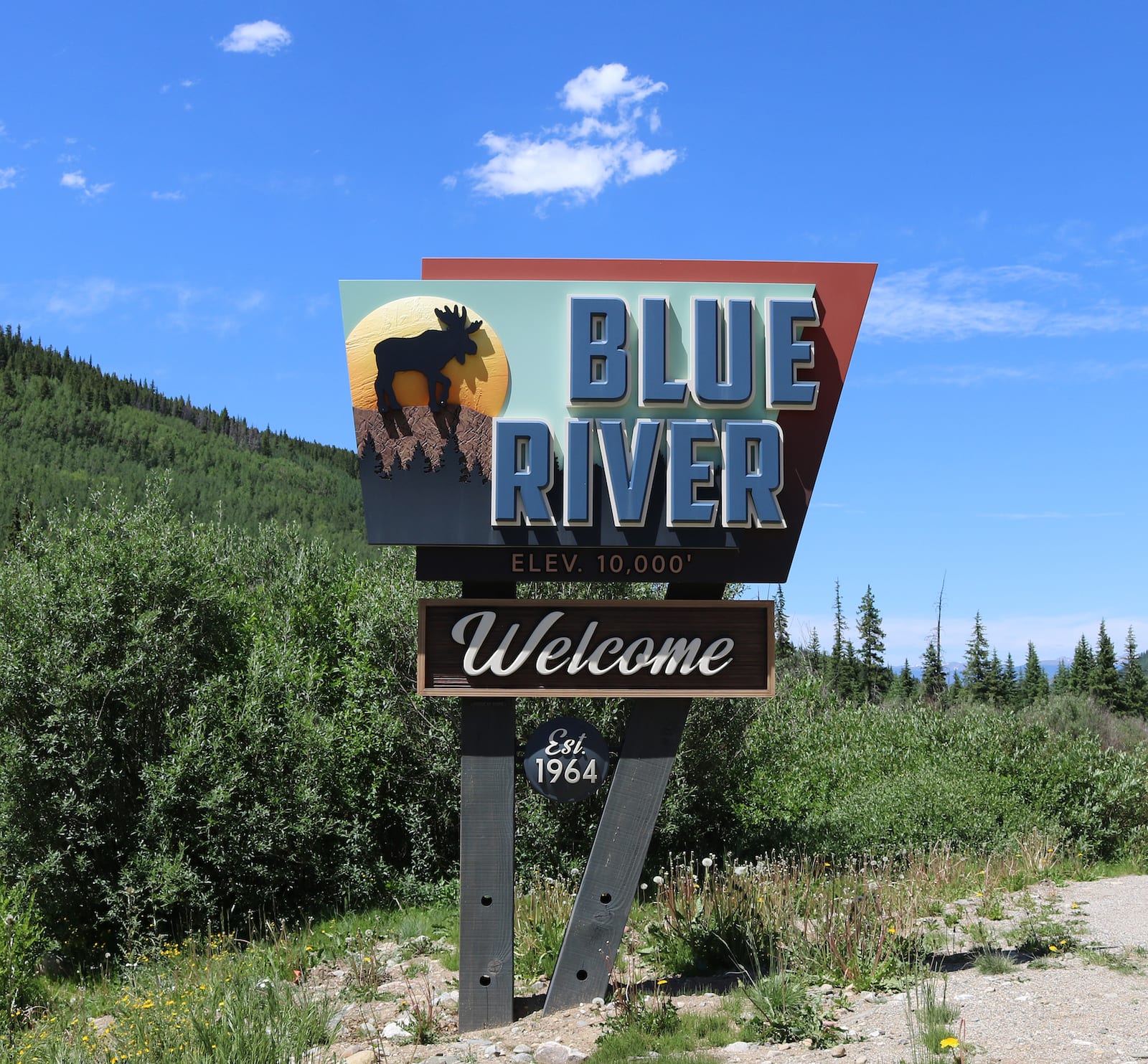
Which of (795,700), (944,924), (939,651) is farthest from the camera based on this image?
(939,651)

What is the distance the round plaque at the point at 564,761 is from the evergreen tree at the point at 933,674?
55892 millimetres

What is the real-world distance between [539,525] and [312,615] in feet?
41.7

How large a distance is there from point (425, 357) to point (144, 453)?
12142cm

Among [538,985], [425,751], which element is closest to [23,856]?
[425,751]

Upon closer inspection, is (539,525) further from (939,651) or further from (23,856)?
(939,651)

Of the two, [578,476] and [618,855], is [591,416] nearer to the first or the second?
[578,476]

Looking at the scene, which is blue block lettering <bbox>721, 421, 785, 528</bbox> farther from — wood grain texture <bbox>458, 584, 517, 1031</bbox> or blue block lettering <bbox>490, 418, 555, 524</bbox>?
wood grain texture <bbox>458, 584, 517, 1031</bbox>

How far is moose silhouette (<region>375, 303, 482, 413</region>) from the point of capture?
8477 millimetres

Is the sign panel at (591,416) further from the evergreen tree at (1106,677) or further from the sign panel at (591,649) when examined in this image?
the evergreen tree at (1106,677)

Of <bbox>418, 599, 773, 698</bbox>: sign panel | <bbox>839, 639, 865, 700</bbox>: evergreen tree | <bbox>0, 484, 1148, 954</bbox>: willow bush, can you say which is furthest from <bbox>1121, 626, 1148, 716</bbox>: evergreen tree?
<bbox>418, 599, 773, 698</bbox>: sign panel

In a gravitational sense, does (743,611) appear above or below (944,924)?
above

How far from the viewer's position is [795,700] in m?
19.8

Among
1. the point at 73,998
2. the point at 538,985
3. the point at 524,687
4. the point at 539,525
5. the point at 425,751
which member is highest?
the point at 539,525

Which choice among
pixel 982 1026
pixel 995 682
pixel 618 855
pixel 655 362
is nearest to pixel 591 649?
pixel 618 855
